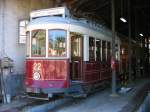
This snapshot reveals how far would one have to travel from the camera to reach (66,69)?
13.6m

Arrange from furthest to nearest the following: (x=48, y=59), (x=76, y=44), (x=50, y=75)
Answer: (x=76, y=44), (x=48, y=59), (x=50, y=75)

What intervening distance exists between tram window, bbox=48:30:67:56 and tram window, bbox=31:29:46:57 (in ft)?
0.74

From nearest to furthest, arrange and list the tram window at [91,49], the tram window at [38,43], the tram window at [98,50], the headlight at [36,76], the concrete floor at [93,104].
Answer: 1. the concrete floor at [93,104]
2. the headlight at [36,76]
3. the tram window at [38,43]
4. the tram window at [91,49]
5. the tram window at [98,50]

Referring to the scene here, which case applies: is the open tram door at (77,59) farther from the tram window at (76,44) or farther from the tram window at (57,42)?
the tram window at (57,42)

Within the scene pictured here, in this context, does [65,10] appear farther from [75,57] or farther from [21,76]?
[21,76]

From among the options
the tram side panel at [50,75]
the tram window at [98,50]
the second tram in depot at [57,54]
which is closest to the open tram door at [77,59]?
the second tram in depot at [57,54]

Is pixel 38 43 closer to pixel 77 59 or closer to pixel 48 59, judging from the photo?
pixel 48 59

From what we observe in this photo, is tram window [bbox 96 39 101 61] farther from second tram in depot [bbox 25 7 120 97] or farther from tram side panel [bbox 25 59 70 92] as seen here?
tram side panel [bbox 25 59 70 92]

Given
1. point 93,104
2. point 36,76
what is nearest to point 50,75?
point 36,76

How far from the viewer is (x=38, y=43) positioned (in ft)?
46.1

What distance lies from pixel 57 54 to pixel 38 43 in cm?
85

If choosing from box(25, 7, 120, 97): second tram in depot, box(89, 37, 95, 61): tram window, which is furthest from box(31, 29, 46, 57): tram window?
box(89, 37, 95, 61): tram window

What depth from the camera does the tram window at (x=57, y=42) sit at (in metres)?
13.8

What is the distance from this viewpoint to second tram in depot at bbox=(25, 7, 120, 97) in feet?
44.6
